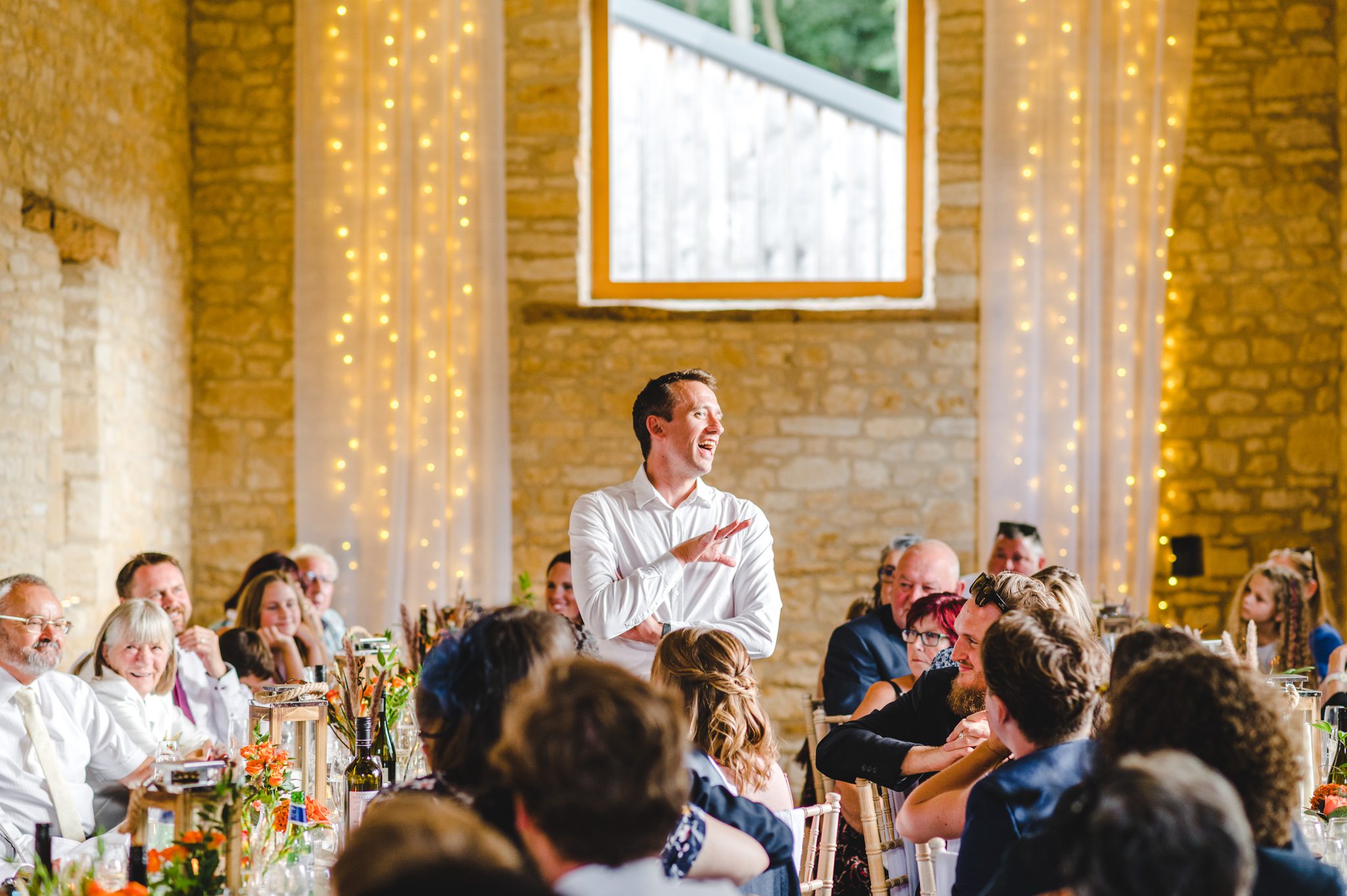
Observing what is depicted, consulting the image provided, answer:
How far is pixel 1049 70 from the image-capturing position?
697cm

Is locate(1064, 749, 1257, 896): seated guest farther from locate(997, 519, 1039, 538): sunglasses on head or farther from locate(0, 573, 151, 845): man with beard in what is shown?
locate(997, 519, 1039, 538): sunglasses on head

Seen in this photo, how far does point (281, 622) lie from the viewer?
5.06 m

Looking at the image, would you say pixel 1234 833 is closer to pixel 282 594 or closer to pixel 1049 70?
pixel 282 594

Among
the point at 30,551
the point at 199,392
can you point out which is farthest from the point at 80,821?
the point at 199,392

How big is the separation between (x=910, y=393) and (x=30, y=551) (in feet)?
14.7

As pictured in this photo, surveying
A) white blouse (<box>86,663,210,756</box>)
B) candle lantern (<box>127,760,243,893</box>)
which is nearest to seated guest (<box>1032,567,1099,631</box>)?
candle lantern (<box>127,760,243,893</box>)

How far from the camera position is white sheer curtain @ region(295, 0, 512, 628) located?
7.09 meters

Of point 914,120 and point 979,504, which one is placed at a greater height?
point 914,120

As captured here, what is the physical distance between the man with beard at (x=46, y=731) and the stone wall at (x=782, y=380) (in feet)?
12.2

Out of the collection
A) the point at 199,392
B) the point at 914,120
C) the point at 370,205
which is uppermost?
the point at 914,120

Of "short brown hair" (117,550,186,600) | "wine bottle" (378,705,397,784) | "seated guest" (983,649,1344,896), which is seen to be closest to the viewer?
"seated guest" (983,649,1344,896)

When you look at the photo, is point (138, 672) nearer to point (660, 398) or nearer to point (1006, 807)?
point (660, 398)

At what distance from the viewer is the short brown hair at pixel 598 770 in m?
1.30

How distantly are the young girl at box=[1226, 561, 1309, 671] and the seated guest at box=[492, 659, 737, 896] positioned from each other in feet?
15.5
